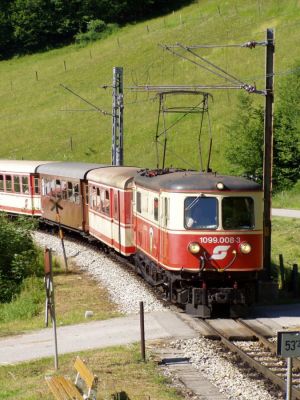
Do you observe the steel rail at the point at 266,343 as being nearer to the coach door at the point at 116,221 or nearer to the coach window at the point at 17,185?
the coach door at the point at 116,221

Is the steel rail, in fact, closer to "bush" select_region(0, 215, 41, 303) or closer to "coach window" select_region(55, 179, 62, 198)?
"bush" select_region(0, 215, 41, 303)

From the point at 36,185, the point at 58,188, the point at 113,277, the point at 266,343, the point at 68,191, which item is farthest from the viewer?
the point at 36,185

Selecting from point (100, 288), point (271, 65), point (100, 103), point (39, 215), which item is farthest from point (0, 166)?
point (100, 103)

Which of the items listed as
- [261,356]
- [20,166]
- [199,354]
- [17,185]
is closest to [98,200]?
[20,166]

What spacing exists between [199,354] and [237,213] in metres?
3.80

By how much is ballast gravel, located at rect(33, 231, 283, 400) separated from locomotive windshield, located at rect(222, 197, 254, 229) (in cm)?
240

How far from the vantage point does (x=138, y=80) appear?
2689 inches

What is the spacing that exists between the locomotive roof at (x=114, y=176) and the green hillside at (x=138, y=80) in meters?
24.3

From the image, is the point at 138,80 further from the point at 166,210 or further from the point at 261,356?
the point at 261,356

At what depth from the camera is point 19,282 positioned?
2231 centimetres

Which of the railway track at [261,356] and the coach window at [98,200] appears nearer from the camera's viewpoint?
the railway track at [261,356]

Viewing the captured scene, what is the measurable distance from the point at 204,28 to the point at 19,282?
189 feet

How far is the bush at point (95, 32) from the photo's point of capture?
9056cm

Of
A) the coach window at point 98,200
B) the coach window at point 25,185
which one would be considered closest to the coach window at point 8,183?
the coach window at point 25,185
